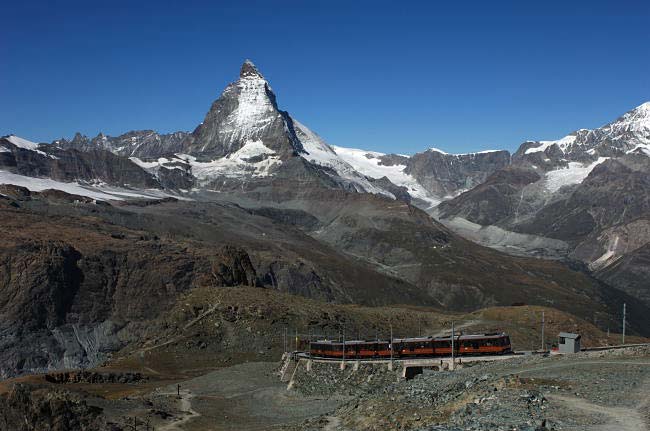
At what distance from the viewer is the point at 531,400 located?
46.9 meters

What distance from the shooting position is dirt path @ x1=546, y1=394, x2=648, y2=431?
137 ft

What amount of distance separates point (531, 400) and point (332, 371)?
→ 1771 inches

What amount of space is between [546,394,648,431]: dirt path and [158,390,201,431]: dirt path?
37.5 metres

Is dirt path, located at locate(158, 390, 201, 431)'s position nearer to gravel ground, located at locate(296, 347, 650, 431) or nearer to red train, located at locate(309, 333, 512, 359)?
gravel ground, located at locate(296, 347, 650, 431)

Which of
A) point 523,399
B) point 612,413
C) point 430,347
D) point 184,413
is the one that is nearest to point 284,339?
point 430,347

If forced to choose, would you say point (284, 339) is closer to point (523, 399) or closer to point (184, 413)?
point (184, 413)

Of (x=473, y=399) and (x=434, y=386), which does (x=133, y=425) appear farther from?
(x=473, y=399)

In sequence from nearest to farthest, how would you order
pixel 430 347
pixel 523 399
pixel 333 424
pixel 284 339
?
pixel 523 399 < pixel 333 424 < pixel 430 347 < pixel 284 339

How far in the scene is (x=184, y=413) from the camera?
81.3 metres

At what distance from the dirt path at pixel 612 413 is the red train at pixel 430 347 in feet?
121

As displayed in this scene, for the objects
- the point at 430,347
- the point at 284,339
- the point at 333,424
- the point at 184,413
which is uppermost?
the point at 430,347

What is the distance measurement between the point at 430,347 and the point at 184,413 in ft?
87.2

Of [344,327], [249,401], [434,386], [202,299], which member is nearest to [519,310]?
[344,327]

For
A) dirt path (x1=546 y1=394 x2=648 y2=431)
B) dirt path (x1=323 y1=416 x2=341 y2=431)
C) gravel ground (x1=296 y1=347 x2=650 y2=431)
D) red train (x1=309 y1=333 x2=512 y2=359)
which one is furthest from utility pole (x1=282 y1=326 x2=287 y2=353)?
Result: dirt path (x1=546 y1=394 x2=648 y2=431)
